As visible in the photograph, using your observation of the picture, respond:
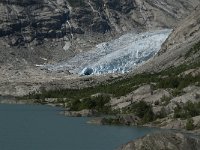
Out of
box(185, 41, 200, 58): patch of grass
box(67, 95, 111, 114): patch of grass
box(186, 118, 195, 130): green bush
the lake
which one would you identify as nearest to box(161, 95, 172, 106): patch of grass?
the lake

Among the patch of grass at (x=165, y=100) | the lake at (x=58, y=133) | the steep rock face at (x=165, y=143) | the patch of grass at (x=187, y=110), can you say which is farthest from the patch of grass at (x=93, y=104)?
the steep rock face at (x=165, y=143)

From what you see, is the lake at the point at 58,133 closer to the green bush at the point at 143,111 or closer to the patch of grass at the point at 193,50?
the green bush at the point at 143,111

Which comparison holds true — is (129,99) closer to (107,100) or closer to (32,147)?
(107,100)

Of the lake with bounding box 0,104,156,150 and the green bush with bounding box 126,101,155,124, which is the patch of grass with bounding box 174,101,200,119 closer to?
the green bush with bounding box 126,101,155,124

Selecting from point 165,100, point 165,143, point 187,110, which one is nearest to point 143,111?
point 165,100

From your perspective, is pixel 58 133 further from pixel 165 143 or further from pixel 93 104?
pixel 93 104
